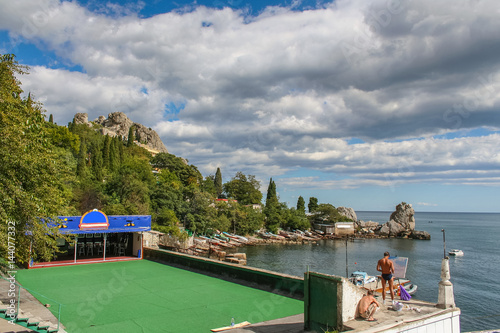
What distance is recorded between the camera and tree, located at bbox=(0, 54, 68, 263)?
8797 millimetres

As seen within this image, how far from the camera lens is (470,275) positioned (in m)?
43.8

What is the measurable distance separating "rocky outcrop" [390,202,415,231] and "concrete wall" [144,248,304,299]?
311ft

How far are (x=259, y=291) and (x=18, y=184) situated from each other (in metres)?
8.83

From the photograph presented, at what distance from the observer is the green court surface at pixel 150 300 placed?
31.1 feet

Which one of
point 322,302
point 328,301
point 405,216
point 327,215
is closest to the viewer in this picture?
point 328,301

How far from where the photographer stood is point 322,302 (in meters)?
7.63

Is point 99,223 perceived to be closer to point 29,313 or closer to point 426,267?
point 29,313

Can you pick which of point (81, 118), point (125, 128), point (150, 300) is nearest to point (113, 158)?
point (150, 300)

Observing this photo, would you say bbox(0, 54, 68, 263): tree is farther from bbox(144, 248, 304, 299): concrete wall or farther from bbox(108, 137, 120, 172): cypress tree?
bbox(108, 137, 120, 172): cypress tree

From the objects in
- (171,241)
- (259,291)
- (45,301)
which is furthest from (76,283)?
(171,241)

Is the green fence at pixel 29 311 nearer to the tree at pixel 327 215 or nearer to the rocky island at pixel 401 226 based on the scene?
the tree at pixel 327 215

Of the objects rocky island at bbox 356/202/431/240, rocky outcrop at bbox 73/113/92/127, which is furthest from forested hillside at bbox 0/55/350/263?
rocky outcrop at bbox 73/113/92/127

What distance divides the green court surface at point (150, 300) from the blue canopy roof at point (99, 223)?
7.92 ft

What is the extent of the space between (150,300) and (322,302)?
268 inches
